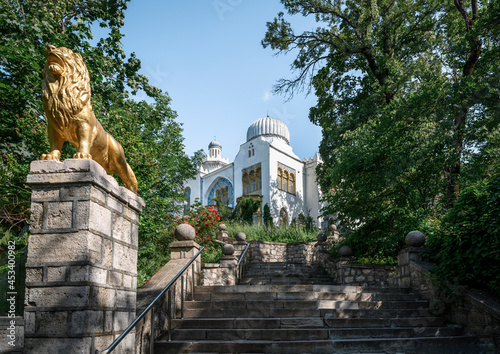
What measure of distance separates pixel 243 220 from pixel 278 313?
1586cm

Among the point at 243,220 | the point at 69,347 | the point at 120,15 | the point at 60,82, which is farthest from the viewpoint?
the point at 243,220

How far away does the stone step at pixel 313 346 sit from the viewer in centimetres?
466

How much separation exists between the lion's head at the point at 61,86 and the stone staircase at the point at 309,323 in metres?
3.22

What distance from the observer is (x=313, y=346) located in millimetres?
4727

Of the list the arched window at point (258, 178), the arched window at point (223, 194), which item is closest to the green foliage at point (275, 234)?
the arched window at point (258, 178)

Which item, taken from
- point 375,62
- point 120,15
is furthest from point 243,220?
point 120,15

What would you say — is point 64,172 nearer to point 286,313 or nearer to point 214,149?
point 286,313

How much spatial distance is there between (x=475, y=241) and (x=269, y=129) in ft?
82.1

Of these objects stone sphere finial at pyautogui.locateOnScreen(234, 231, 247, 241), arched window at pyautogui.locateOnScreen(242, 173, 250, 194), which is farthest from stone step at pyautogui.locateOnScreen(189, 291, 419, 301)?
arched window at pyautogui.locateOnScreen(242, 173, 250, 194)

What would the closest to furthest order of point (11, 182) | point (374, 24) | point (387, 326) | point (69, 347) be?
point (69, 347)
point (387, 326)
point (11, 182)
point (374, 24)

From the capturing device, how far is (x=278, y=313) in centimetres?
575

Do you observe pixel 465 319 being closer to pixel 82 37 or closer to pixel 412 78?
pixel 412 78

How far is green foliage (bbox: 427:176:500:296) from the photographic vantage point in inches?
208

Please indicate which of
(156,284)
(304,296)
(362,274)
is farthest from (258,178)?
(156,284)
